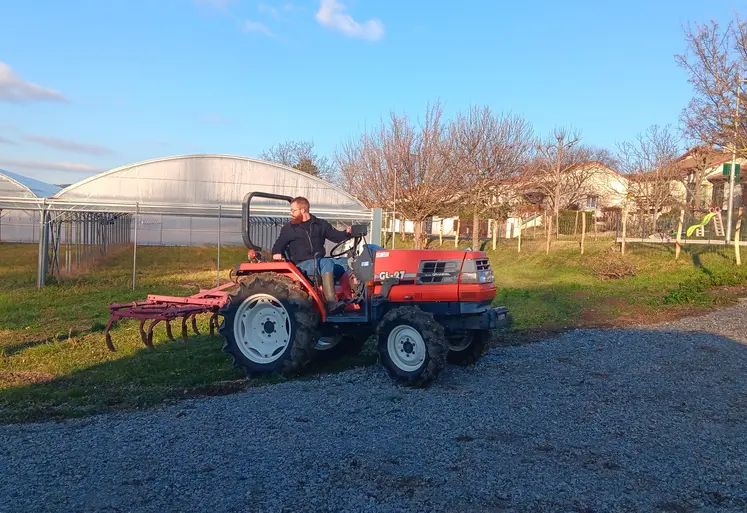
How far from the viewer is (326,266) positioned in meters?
7.04

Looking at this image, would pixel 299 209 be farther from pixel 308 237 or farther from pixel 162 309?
pixel 162 309

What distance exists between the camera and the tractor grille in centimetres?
680

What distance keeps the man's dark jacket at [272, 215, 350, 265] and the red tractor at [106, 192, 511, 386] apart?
21 cm

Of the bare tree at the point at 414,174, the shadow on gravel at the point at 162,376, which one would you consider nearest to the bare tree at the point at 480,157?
the bare tree at the point at 414,174

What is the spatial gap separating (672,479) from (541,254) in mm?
20664

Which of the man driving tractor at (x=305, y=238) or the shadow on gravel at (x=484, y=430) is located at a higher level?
the man driving tractor at (x=305, y=238)

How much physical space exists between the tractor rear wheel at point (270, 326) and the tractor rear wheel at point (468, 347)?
5.31 feet

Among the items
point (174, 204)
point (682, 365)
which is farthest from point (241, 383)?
point (174, 204)

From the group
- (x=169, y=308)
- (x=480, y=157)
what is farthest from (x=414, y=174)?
(x=169, y=308)

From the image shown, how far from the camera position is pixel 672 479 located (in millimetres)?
4297

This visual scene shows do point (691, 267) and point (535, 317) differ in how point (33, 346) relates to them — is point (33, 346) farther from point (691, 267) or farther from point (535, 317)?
point (691, 267)

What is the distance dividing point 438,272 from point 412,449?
2450 millimetres

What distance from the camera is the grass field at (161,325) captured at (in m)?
6.79

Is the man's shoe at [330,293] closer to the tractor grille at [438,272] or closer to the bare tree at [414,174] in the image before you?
the tractor grille at [438,272]
